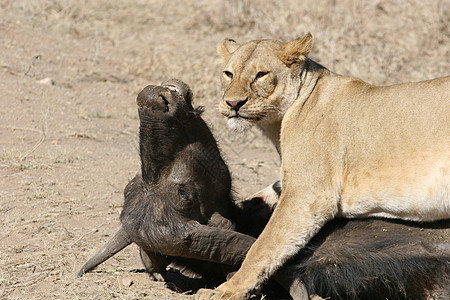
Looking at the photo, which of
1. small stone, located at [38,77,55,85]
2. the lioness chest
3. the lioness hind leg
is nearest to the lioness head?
the lioness chest

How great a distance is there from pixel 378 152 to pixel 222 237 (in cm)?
97

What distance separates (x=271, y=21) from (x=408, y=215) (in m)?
6.88

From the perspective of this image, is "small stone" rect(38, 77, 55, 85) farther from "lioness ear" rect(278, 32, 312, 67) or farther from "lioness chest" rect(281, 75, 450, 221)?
"lioness chest" rect(281, 75, 450, 221)

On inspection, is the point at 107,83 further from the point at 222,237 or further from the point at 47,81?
the point at 222,237

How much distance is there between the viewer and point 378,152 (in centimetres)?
353

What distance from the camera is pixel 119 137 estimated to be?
22.7ft

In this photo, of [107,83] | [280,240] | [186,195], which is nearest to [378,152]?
[280,240]

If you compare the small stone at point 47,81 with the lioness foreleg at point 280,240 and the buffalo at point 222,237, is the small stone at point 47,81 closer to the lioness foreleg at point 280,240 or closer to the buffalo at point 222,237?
the buffalo at point 222,237

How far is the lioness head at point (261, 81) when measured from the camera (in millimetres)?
3900

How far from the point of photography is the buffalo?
11.3 feet

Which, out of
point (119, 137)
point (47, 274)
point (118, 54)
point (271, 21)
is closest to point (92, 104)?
point (119, 137)

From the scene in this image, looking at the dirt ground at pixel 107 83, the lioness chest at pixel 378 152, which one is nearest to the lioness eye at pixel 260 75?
the lioness chest at pixel 378 152

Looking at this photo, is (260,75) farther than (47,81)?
No

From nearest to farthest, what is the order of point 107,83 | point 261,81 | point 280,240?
point 280,240 → point 261,81 → point 107,83
